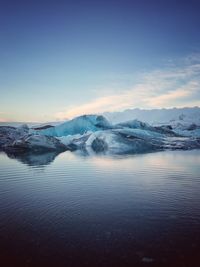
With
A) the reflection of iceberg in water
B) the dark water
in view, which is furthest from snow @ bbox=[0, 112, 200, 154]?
the dark water

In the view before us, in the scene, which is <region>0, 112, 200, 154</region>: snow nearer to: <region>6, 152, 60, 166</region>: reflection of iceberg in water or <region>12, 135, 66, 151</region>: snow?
<region>12, 135, 66, 151</region>: snow

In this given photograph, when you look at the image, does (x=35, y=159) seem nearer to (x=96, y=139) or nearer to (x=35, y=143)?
(x=35, y=143)

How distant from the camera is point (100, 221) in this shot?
23.7ft

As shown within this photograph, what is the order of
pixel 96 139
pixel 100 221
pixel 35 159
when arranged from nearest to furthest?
pixel 100 221, pixel 35 159, pixel 96 139

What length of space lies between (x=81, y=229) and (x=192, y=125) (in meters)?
42.4

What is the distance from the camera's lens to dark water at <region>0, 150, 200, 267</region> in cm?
536

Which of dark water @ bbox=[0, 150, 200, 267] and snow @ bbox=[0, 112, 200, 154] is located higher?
snow @ bbox=[0, 112, 200, 154]

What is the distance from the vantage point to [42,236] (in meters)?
6.27

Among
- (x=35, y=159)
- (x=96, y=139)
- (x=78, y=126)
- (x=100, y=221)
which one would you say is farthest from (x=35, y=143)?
(x=100, y=221)

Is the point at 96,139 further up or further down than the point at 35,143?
further up

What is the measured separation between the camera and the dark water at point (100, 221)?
5355 millimetres

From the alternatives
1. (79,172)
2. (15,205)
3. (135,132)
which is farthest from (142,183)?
(135,132)

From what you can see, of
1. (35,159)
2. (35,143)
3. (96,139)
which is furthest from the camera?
(96,139)

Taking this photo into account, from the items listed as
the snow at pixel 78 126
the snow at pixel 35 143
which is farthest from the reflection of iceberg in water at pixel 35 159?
the snow at pixel 78 126
